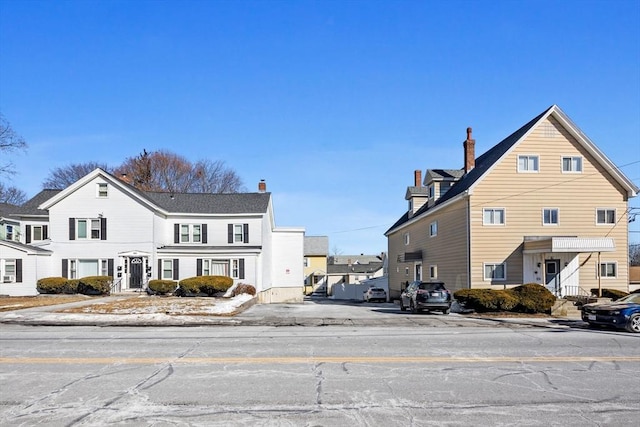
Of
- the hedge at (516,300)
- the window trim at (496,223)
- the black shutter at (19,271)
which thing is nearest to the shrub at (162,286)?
the black shutter at (19,271)

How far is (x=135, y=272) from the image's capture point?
125 feet

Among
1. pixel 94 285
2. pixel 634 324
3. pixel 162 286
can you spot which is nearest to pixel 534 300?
pixel 634 324

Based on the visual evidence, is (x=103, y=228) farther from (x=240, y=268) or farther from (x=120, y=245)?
A: (x=240, y=268)

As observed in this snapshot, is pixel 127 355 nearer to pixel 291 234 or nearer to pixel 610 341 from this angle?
pixel 610 341

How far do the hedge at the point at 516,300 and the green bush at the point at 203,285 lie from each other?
17.4 m

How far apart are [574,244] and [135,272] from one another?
93.8ft

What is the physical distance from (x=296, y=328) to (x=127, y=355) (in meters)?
7.12

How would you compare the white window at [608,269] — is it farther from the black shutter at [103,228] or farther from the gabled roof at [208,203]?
the black shutter at [103,228]

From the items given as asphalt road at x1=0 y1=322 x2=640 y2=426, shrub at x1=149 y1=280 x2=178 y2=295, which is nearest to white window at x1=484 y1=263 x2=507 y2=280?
asphalt road at x1=0 y1=322 x2=640 y2=426

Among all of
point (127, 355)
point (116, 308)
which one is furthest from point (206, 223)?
point (127, 355)

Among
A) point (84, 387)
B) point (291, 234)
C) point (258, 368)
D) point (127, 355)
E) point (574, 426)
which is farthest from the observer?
point (291, 234)

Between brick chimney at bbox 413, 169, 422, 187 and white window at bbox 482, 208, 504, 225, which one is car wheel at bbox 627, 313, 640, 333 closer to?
white window at bbox 482, 208, 504, 225

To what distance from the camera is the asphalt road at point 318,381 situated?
22.2 ft

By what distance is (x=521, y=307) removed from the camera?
23734 mm
